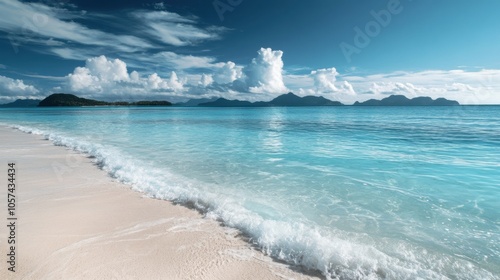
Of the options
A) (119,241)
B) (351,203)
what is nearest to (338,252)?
(351,203)

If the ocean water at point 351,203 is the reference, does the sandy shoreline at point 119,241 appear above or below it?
above

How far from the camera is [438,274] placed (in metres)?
5.13

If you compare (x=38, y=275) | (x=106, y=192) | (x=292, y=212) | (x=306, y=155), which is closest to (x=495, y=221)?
(x=292, y=212)

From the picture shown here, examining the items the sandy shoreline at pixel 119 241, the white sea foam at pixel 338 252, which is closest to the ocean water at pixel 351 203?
the white sea foam at pixel 338 252

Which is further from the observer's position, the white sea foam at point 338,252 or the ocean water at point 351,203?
the ocean water at point 351,203

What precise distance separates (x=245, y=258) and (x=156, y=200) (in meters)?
4.69

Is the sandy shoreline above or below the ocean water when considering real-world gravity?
above

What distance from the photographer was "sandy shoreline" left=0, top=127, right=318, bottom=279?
5117 millimetres

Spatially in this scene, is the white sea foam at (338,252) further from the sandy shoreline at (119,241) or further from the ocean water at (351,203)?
the sandy shoreline at (119,241)

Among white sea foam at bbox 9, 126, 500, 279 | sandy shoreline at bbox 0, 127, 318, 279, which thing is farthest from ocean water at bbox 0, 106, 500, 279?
sandy shoreline at bbox 0, 127, 318, 279

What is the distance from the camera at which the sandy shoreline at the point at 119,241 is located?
16.8 feet

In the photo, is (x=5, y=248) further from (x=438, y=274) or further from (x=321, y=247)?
(x=438, y=274)

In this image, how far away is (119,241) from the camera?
6.16 m

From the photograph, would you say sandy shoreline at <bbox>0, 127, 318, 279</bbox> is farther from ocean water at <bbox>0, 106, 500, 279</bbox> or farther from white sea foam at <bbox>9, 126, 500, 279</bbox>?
ocean water at <bbox>0, 106, 500, 279</bbox>
